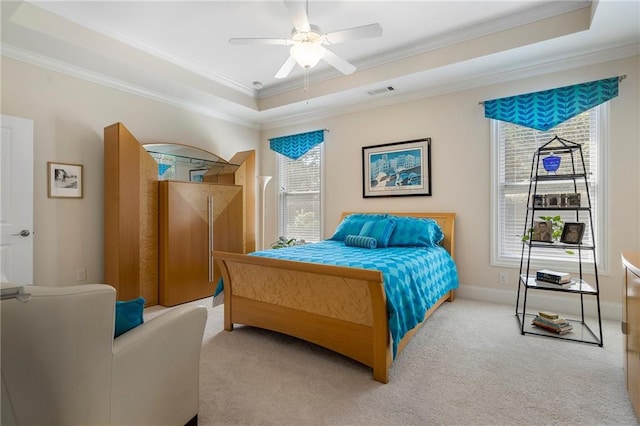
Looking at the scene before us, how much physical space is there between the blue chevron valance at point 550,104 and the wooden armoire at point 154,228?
3.48 m

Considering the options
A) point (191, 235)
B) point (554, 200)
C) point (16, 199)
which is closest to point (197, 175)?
point (191, 235)

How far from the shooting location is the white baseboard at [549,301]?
2.91m

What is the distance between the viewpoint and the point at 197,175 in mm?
4102

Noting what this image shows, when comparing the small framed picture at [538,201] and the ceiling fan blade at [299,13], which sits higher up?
the ceiling fan blade at [299,13]

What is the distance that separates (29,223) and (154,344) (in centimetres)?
250

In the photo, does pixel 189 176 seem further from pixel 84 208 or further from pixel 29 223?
pixel 29 223

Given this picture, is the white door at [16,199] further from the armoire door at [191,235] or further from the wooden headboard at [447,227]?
the wooden headboard at [447,227]

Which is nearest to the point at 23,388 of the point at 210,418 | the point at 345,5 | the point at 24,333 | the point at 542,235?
the point at 24,333

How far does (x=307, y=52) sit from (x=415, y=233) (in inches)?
81.5

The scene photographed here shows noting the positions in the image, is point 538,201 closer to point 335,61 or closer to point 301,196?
point 335,61

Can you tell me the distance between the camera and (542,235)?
276cm

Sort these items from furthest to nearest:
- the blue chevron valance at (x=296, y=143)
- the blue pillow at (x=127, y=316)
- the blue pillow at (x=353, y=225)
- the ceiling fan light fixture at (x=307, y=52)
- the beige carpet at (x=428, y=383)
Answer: the blue chevron valance at (x=296, y=143) < the blue pillow at (x=353, y=225) < the ceiling fan light fixture at (x=307, y=52) < the beige carpet at (x=428, y=383) < the blue pillow at (x=127, y=316)

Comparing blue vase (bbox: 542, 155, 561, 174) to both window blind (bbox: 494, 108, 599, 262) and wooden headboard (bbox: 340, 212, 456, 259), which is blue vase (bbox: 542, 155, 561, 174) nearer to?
window blind (bbox: 494, 108, 599, 262)

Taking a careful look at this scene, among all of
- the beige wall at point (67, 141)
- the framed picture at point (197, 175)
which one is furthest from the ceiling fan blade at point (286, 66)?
the beige wall at point (67, 141)
